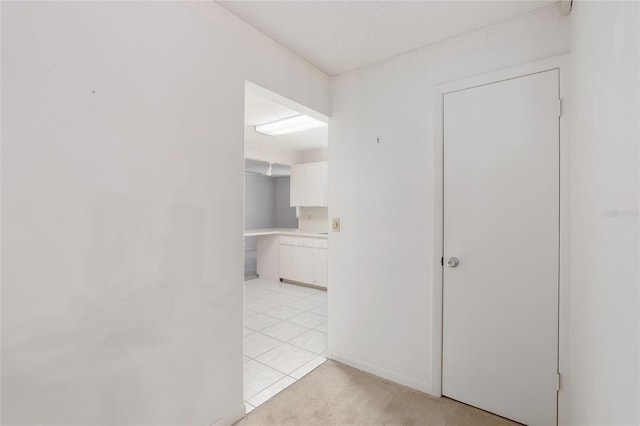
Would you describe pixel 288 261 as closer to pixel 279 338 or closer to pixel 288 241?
pixel 288 241

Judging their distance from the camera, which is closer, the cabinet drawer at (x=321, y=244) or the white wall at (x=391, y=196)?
the white wall at (x=391, y=196)

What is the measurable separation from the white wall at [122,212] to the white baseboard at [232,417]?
0.04 feet

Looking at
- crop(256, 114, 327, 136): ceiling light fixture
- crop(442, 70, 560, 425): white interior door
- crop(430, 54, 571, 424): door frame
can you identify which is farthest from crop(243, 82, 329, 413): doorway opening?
crop(442, 70, 560, 425): white interior door

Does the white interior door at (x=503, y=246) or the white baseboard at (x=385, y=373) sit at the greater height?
the white interior door at (x=503, y=246)

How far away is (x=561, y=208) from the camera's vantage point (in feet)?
5.63

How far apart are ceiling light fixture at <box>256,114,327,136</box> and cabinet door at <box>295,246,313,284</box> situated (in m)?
2.08

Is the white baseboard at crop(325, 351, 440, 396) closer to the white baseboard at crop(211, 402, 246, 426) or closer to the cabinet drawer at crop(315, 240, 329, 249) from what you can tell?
the white baseboard at crop(211, 402, 246, 426)

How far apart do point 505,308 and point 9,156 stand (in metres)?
2.60

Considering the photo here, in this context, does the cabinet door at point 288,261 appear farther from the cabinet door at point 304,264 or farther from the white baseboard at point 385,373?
the white baseboard at point 385,373

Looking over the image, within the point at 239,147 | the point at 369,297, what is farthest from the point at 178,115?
the point at 369,297

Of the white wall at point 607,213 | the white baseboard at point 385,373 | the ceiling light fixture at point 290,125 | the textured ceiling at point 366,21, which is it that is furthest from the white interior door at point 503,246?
the ceiling light fixture at point 290,125

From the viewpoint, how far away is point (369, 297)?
2.46 m

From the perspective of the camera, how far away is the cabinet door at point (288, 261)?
5.46m

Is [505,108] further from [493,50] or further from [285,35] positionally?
[285,35]
